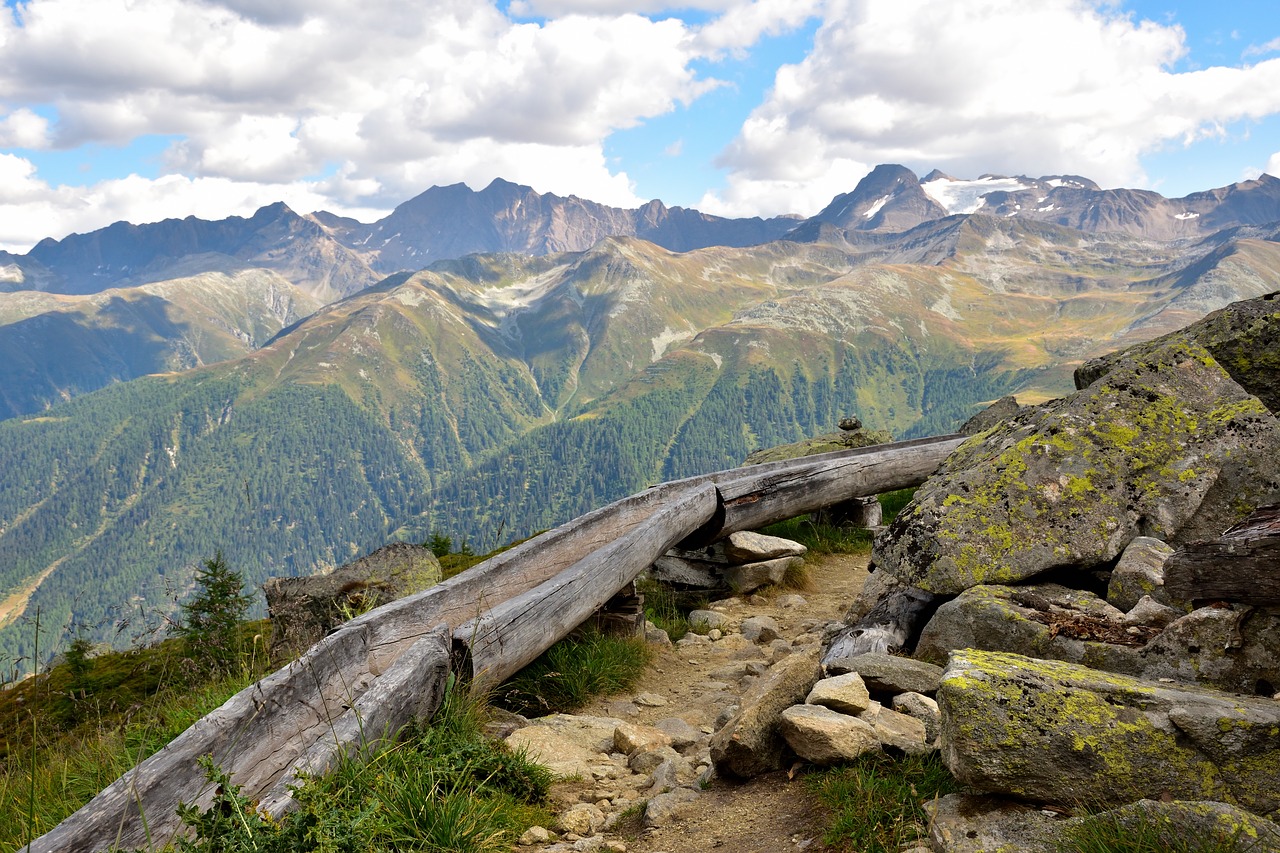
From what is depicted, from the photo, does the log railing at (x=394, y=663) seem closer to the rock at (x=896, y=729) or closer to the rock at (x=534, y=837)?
the rock at (x=534, y=837)

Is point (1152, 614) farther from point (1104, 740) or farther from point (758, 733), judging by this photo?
point (758, 733)

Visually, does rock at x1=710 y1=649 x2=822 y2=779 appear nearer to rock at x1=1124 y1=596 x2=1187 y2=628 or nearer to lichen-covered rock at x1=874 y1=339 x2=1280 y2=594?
lichen-covered rock at x1=874 y1=339 x2=1280 y2=594

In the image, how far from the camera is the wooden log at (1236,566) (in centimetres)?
371

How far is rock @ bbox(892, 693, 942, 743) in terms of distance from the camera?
5.12 m

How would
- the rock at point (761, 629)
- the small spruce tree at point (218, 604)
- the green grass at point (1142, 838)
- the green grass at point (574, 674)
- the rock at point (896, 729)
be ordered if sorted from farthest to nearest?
the small spruce tree at point (218, 604)
the rock at point (761, 629)
the green grass at point (574, 674)
the rock at point (896, 729)
the green grass at point (1142, 838)

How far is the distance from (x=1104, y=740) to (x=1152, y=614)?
6.70 ft

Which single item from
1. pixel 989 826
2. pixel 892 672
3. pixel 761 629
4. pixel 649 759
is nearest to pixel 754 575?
pixel 761 629

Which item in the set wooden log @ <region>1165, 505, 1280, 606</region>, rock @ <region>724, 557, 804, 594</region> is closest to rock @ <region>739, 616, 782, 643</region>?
rock @ <region>724, 557, 804, 594</region>

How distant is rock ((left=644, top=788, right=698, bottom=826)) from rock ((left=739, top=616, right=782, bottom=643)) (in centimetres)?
437

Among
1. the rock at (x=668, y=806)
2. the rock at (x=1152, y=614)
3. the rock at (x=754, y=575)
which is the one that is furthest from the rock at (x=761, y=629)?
the rock at (x=1152, y=614)

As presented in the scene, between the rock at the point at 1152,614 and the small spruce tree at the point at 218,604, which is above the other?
the rock at the point at 1152,614

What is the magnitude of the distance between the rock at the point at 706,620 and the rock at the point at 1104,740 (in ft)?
21.4

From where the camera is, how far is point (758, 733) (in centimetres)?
535

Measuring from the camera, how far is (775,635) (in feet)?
32.1
